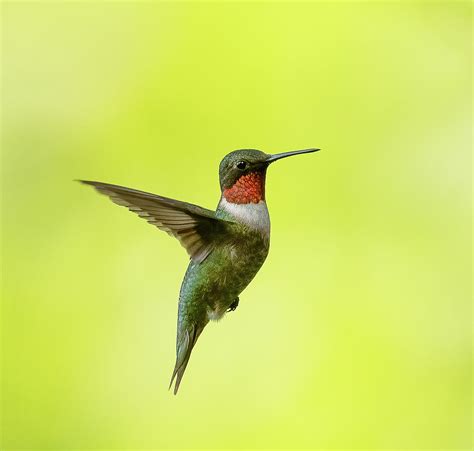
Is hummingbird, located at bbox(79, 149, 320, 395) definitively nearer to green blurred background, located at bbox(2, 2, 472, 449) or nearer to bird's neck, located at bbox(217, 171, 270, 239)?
bird's neck, located at bbox(217, 171, 270, 239)

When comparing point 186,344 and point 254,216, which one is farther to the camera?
point 186,344

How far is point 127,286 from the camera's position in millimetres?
4551

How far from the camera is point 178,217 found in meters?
1.72

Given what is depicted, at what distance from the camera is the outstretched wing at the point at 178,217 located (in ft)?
4.93

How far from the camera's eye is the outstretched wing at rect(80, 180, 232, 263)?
150 cm

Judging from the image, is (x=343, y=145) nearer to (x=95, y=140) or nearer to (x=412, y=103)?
(x=412, y=103)

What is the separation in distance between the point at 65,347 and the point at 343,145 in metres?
2.04

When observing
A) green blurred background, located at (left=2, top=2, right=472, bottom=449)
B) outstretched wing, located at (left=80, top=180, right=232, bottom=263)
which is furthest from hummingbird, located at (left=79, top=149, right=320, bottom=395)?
green blurred background, located at (left=2, top=2, right=472, bottom=449)

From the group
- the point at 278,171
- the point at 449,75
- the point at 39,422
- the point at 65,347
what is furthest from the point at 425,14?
the point at 39,422

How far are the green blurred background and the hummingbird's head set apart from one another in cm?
230

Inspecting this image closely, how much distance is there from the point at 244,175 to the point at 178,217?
232 mm

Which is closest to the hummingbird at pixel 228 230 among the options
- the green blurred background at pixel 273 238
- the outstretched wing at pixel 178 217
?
the outstretched wing at pixel 178 217

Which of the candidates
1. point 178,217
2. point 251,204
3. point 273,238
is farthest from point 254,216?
point 273,238

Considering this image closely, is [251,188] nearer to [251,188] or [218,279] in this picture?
[251,188]
